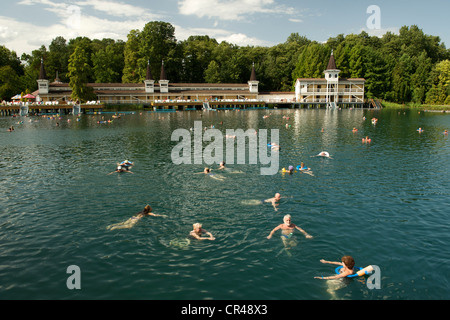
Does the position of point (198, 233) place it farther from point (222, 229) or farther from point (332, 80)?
point (332, 80)

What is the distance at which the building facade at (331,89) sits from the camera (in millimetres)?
111000

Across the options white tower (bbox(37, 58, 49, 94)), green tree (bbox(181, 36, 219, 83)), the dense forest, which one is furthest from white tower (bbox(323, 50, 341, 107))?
white tower (bbox(37, 58, 49, 94))

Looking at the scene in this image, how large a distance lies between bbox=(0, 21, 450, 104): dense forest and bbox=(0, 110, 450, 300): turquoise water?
3726 inches

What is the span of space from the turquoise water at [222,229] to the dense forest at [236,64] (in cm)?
9463

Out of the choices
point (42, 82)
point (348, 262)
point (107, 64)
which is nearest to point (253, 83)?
point (107, 64)

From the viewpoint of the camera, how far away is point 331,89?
368ft

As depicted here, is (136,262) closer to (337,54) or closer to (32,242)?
(32,242)

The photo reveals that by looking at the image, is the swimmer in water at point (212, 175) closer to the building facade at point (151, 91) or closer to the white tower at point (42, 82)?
the building facade at point (151, 91)

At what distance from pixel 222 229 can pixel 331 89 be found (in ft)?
350

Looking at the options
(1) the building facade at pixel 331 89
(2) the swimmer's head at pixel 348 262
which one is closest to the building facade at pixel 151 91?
(1) the building facade at pixel 331 89

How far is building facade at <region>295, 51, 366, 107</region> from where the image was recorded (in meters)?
111

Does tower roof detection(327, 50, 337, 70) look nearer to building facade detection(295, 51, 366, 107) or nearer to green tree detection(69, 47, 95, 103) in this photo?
building facade detection(295, 51, 366, 107)

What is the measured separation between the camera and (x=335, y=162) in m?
30.2

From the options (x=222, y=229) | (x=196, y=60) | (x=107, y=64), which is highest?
(x=196, y=60)
